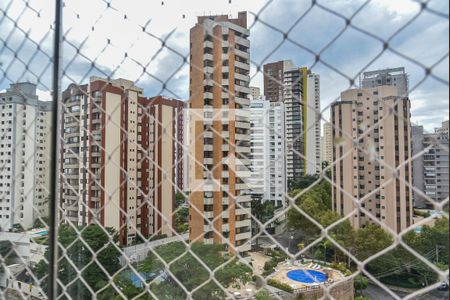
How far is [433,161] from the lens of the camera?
0.44 m

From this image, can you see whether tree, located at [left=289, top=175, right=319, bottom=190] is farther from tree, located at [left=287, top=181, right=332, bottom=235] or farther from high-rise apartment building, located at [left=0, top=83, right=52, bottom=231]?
high-rise apartment building, located at [left=0, top=83, right=52, bottom=231]

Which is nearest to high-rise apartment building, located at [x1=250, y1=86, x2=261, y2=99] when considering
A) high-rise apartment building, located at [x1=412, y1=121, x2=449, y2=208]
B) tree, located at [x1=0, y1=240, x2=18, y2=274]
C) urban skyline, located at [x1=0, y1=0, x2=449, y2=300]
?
urban skyline, located at [x1=0, y1=0, x2=449, y2=300]

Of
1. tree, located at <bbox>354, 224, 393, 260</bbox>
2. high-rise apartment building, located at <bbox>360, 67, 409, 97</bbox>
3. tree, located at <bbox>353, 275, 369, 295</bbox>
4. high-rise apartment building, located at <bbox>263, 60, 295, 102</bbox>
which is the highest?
high-rise apartment building, located at <bbox>263, 60, 295, 102</bbox>

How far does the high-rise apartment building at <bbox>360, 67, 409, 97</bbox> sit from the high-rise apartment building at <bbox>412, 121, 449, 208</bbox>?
0.21ft

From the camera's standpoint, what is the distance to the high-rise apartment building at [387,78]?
418mm

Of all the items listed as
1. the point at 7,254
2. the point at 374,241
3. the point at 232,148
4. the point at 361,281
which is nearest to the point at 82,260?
the point at 7,254

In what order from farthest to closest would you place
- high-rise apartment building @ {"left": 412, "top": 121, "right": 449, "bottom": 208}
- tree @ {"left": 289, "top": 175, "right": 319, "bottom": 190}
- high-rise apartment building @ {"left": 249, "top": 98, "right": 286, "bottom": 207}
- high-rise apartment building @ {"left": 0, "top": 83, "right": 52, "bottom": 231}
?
high-rise apartment building @ {"left": 0, "top": 83, "right": 52, "bottom": 231} → high-rise apartment building @ {"left": 249, "top": 98, "right": 286, "bottom": 207} → tree @ {"left": 289, "top": 175, "right": 319, "bottom": 190} → high-rise apartment building @ {"left": 412, "top": 121, "right": 449, "bottom": 208}

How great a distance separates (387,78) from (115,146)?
0.62 metres

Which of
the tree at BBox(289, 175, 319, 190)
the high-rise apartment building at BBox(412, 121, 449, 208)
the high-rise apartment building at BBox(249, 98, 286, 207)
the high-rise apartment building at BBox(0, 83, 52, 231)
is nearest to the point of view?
the high-rise apartment building at BBox(412, 121, 449, 208)

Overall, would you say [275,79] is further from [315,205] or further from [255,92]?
[315,205]

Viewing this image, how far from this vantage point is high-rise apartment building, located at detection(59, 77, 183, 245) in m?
0.63

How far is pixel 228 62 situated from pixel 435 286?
1.54 ft

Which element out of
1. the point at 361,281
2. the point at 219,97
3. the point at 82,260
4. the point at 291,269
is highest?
the point at 219,97

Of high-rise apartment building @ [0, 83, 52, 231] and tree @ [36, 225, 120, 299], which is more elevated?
high-rise apartment building @ [0, 83, 52, 231]
